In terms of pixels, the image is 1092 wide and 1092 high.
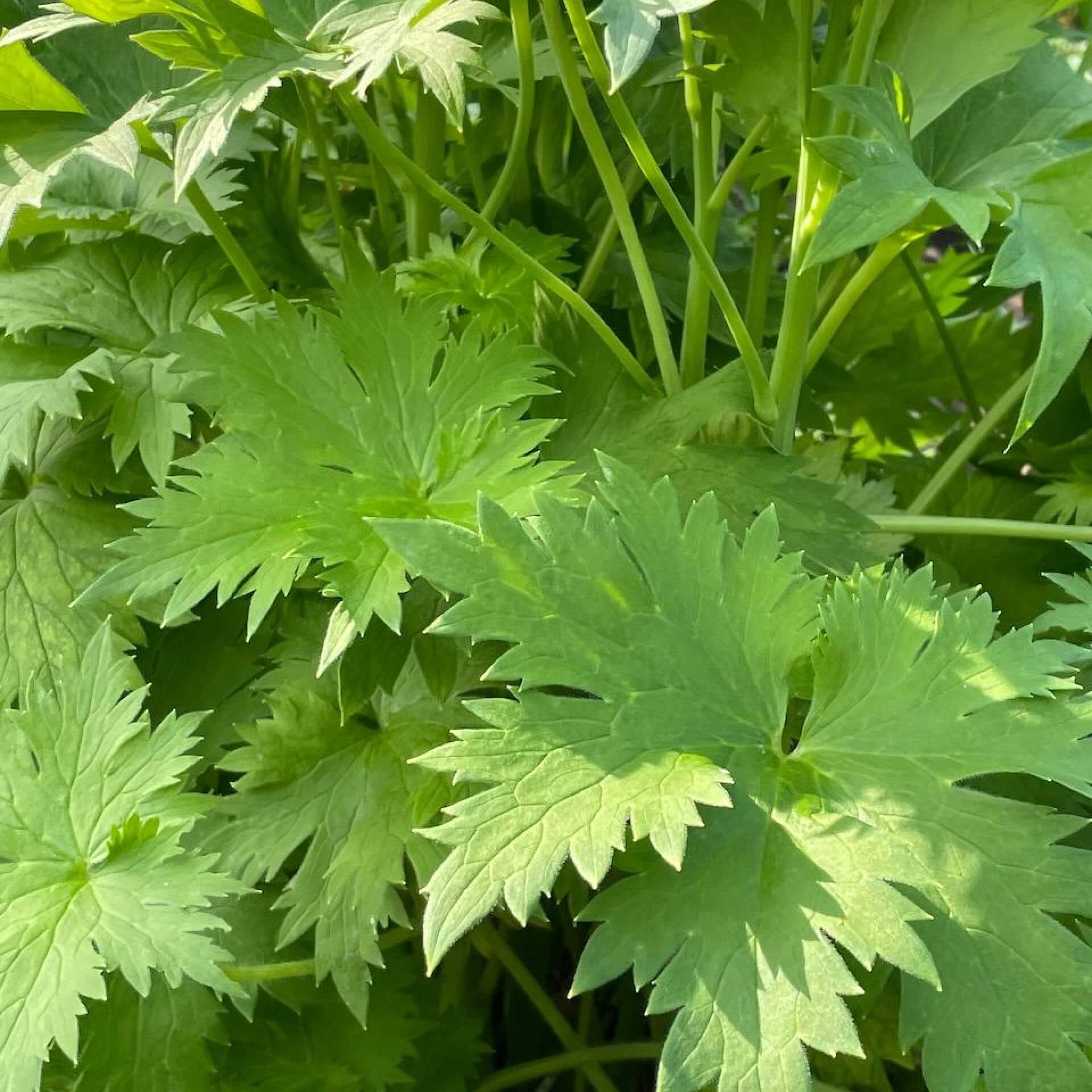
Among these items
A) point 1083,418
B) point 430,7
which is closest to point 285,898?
point 430,7

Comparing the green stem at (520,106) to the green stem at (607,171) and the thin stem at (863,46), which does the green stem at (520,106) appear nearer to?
the green stem at (607,171)

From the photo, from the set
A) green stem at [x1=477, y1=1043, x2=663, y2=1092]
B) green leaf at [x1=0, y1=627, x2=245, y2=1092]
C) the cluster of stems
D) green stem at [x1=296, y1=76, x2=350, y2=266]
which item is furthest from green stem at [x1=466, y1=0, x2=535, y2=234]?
green stem at [x1=477, y1=1043, x2=663, y2=1092]

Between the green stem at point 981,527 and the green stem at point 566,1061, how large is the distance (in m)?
0.43

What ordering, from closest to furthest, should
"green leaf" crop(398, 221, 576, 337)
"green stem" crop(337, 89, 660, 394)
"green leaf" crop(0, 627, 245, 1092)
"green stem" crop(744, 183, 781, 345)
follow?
"green leaf" crop(0, 627, 245, 1092) → "green stem" crop(337, 89, 660, 394) → "green leaf" crop(398, 221, 576, 337) → "green stem" crop(744, 183, 781, 345)

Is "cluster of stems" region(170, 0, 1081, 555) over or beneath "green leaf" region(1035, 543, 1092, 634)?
over

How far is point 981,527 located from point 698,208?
305 millimetres

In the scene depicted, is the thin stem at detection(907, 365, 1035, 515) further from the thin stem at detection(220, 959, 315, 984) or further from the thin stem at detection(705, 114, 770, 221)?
the thin stem at detection(220, 959, 315, 984)

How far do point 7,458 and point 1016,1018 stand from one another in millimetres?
694

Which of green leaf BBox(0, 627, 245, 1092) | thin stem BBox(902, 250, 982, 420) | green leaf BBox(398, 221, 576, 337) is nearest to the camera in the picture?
green leaf BBox(0, 627, 245, 1092)

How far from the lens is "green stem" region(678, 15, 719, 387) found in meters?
0.77

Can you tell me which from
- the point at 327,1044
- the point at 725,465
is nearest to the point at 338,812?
the point at 327,1044

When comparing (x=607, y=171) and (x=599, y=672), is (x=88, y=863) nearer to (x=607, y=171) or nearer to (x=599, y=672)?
(x=599, y=672)

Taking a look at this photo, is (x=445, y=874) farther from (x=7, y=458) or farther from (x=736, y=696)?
(x=7, y=458)

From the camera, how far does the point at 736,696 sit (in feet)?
1.94
